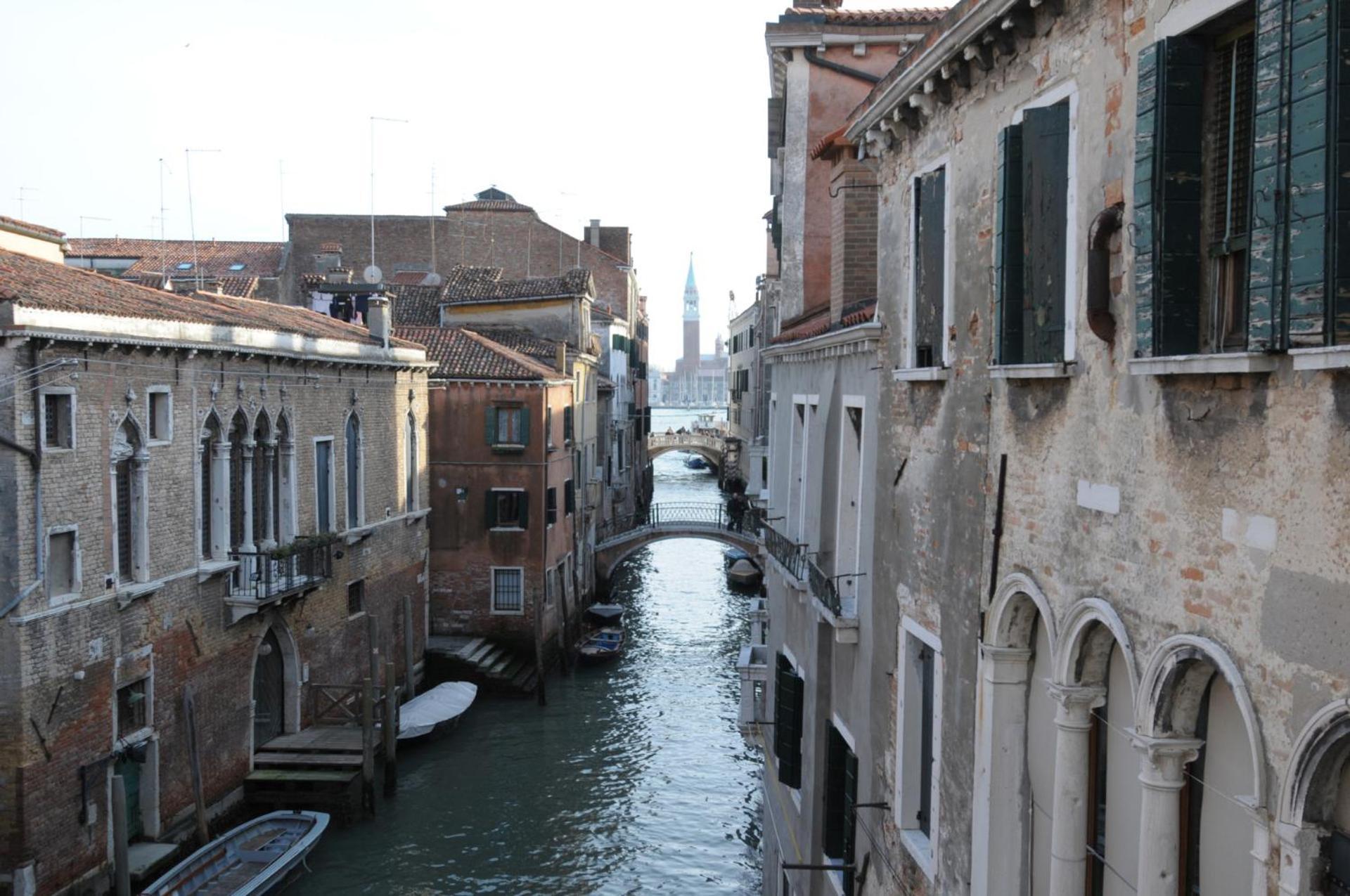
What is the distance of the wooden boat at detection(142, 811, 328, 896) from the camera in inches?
550

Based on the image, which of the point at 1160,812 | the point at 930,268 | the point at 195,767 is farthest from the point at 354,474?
the point at 1160,812

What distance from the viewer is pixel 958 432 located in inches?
261

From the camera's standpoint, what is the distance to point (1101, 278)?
470 cm

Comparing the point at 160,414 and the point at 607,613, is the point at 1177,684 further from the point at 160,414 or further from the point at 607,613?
the point at 607,613

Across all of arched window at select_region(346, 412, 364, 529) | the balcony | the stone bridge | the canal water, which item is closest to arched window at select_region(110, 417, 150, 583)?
the balcony

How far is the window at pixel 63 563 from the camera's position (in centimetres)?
1293

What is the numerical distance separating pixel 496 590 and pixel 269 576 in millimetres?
9205

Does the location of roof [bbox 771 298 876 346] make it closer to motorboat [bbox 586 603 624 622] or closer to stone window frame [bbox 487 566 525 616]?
stone window frame [bbox 487 566 525 616]

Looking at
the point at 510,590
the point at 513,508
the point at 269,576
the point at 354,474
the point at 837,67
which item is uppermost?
the point at 837,67

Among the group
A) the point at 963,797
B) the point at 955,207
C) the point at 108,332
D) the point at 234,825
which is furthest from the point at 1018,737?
the point at 234,825

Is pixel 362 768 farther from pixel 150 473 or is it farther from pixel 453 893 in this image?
pixel 150 473

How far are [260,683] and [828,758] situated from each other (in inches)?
449

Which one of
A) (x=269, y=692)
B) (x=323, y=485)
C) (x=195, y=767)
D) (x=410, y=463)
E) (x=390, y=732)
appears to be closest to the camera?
(x=195, y=767)

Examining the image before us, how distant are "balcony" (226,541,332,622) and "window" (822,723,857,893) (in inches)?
381
